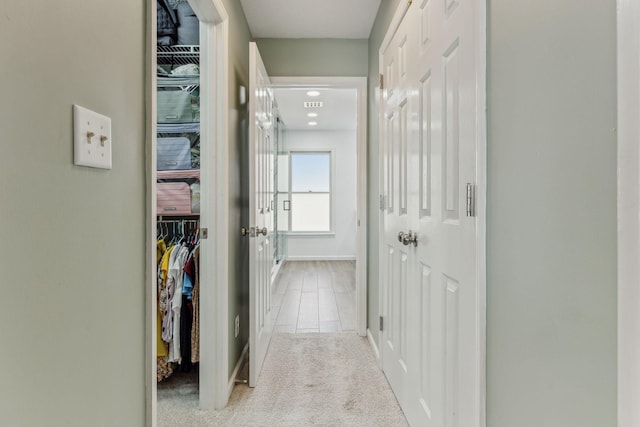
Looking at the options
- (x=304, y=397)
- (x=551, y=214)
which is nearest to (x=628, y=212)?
(x=551, y=214)

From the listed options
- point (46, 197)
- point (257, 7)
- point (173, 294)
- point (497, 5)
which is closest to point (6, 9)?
point (46, 197)

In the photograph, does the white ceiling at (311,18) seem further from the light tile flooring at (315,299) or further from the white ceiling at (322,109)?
the light tile flooring at (315,299)

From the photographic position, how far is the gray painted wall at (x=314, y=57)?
298 cm

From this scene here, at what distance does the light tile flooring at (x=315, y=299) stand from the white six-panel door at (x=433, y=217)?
119cm

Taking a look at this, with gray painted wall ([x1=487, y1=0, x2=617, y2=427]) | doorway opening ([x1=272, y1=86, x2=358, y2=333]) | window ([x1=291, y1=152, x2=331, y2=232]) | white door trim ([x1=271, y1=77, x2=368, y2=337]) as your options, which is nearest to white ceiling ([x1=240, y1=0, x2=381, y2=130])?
white door trim ([x1=271, y1=77, x2=368, y2=337])

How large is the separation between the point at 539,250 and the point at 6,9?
1.06 metres

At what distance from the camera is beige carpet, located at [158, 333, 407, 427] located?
1.84 m

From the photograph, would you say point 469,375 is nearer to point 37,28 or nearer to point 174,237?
point 37,28

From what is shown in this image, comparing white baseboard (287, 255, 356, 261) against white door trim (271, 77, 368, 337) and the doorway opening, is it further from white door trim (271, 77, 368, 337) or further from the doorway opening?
white door trim (271, 77, 368, 337)

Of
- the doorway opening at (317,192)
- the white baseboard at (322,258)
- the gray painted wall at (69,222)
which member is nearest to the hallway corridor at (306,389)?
the gray painted wall at (69,222)

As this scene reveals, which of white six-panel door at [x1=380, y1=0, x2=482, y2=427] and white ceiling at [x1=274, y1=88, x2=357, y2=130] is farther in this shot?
white ceiling at [x1=274, y1=88, x2=357, y2=130]

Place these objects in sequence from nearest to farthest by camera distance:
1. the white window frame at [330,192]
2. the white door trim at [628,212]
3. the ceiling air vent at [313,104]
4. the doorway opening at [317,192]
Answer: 1. the white door trim at [628,212]
2. the ceiling air vent at [313,104]
3. the doorway opening at [317,192]
4. the white window frame at [330,192]

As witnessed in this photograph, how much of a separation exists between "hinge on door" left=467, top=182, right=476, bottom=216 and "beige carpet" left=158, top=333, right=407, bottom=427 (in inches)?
49.4

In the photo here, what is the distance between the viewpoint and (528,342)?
2.76 feet
